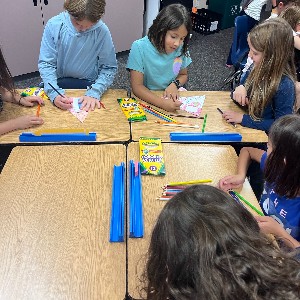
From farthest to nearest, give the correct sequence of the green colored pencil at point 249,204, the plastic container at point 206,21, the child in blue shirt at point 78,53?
the plastic container at point 206,21
the child in blue shirt at point 78,53
the green colored pencil at point 249,204

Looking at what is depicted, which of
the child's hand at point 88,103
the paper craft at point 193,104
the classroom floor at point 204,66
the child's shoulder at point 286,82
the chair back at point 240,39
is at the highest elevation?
the child's shoulder at point 286,82

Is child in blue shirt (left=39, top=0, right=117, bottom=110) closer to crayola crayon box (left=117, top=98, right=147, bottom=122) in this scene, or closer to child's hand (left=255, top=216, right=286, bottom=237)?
crayola crayon box (left=117, top=98, right=147, bottom=122)

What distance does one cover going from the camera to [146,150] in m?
1.60

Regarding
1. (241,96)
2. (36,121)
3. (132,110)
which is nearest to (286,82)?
(241,96)

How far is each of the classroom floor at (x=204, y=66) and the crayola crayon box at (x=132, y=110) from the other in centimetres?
173

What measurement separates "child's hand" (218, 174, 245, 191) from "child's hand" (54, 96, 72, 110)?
3.03 ft

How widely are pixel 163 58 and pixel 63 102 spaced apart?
695 millimetres

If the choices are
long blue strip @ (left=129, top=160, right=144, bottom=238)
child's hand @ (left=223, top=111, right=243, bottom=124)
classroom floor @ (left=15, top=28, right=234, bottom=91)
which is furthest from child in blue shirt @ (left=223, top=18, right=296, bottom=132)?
classroom floor @ (left=15, top=28, right=234, bottom=91)

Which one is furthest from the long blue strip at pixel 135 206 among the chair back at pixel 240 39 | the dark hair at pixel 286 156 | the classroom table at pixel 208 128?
the chair back at pixel 240 39

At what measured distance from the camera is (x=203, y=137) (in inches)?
67.4

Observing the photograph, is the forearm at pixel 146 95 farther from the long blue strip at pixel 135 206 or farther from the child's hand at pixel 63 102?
the long blue strip at pixel 135 206

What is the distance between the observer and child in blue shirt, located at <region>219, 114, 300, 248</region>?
128 centimetres

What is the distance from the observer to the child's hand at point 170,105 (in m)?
1.93

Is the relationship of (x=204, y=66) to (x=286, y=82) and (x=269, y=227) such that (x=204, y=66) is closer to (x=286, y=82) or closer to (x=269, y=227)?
(x=286, y=82)
